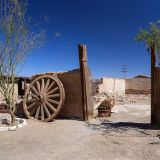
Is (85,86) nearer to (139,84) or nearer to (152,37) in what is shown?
(152,37)

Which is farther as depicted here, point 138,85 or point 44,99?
point 138,85

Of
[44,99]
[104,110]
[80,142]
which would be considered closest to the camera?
[80,142]

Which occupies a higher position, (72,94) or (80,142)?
(72,94)

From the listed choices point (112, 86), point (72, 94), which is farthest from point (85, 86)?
point (112, 86)

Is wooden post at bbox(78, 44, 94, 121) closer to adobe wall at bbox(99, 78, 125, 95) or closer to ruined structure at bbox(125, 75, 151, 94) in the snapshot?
adobe wall at bbox(99, 78, 125, 95)

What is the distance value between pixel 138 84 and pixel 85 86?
69.5 ft

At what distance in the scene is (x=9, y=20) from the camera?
955 centimetres

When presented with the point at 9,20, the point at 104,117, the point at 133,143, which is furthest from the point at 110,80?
the point at 133,143

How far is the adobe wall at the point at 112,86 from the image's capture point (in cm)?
2673

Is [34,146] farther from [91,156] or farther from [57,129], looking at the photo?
[57,129]

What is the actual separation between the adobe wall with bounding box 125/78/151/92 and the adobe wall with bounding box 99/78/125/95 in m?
0.77

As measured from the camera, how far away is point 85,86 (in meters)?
10.4

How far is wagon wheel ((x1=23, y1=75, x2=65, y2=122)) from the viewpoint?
404 inches

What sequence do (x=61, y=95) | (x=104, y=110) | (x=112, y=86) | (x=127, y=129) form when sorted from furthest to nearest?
(x=112, y=86) → (x=104, y=110) → (x=61, y=95) → (x=127, y=129)
